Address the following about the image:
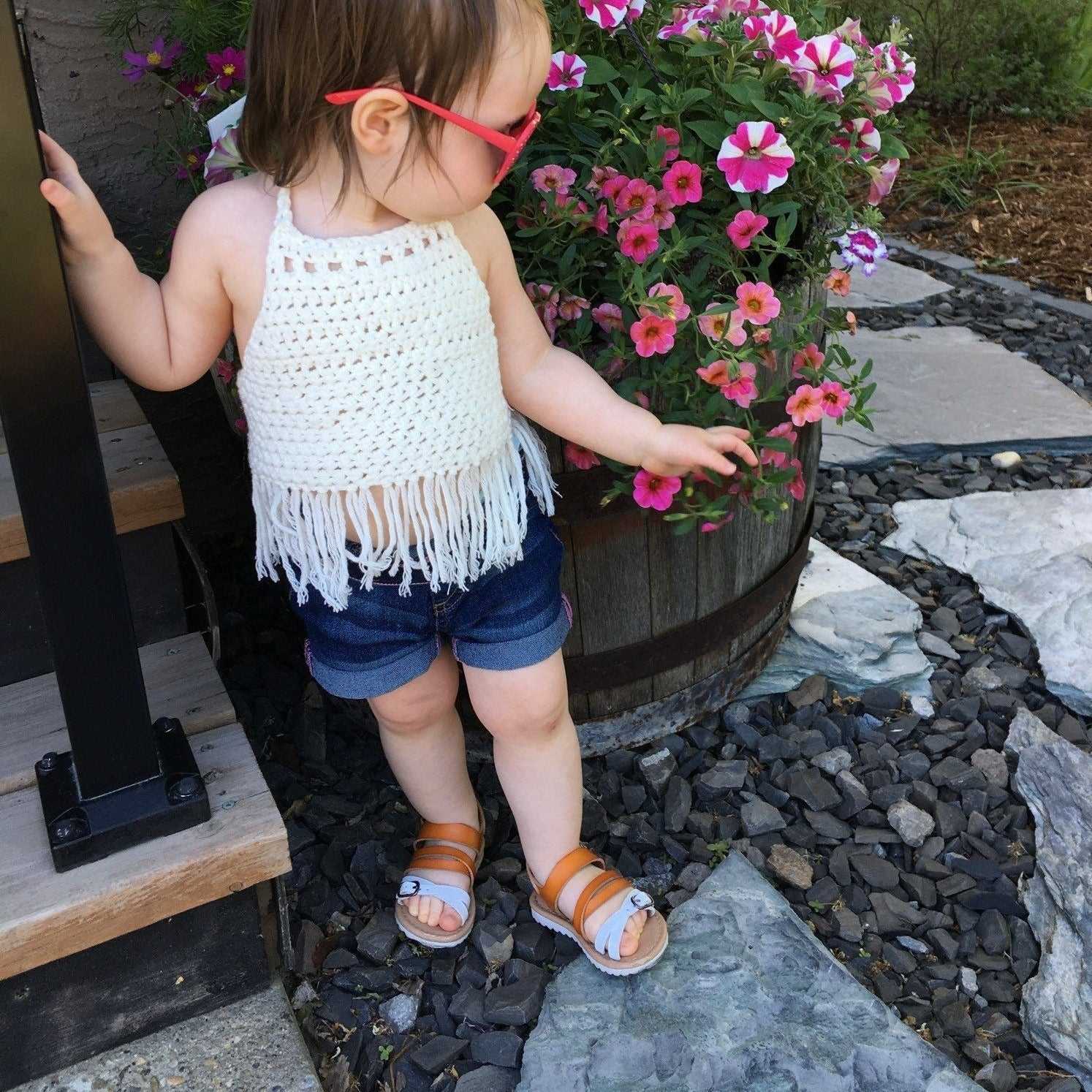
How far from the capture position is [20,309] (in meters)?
1.09

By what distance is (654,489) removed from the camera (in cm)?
150

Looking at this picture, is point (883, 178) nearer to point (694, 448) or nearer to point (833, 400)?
point (833, 400)

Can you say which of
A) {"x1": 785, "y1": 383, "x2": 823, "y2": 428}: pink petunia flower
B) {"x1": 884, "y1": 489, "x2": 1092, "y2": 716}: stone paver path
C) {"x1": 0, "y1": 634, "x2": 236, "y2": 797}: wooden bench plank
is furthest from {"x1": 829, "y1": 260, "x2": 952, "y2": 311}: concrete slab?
{"x1": 0, "y1": 634, "x2": 236, "y2": 797}: wooden bench plank

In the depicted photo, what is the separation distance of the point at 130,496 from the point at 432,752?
0.55 m

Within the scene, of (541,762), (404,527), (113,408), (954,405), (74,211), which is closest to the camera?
(74,211)

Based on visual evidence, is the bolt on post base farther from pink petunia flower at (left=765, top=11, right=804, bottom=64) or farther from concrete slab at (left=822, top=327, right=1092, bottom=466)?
concrete slab at (left=822, top=327, right=1092, bottom=466)

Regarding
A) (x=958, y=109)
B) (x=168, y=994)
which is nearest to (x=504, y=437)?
(x=168, y=994)

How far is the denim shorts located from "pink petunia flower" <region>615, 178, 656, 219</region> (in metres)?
0.40

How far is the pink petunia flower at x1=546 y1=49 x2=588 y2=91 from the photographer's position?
150 centimetres

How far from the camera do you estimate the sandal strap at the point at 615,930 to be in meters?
1.54

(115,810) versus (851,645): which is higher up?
(115,810)

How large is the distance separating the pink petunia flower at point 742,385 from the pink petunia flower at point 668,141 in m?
0.28

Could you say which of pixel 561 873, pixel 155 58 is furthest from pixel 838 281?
pixel 155 58

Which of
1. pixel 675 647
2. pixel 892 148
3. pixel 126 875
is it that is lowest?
pixel 675 647
